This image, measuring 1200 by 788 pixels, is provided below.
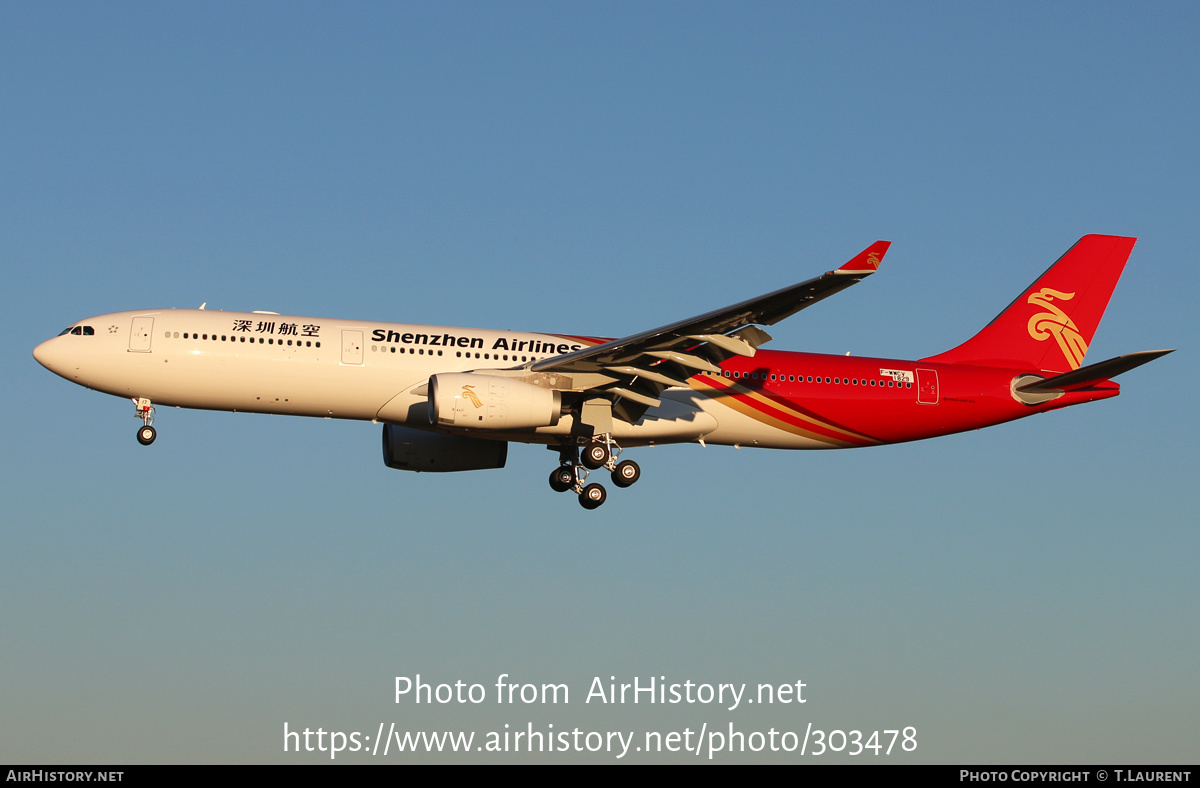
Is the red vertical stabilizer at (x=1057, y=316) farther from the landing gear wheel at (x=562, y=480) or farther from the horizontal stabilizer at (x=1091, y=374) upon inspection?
the landing gear wheel at (x=562, y=480)

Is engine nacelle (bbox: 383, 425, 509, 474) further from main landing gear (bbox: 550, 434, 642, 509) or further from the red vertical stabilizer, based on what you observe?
the red vertical stabilizer

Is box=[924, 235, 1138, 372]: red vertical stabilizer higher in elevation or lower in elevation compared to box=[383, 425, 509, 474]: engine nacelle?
higher

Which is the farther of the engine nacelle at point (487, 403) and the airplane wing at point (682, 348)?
the engine nacelle at point (487, 403)

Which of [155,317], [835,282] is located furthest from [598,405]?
[155,317]

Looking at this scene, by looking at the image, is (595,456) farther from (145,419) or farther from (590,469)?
(145,419)

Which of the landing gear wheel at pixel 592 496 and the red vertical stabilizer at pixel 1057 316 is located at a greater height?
the red vertical stabilizer at pixel 1057 316

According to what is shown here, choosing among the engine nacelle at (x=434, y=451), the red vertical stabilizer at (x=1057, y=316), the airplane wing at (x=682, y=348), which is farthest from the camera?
the red vertical stabilizer at (x=1057, y=316)

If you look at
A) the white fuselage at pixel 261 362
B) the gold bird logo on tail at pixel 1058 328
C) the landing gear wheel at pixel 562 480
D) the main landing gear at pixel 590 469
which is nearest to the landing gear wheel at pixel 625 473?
the main landing gear at pixel 590 469

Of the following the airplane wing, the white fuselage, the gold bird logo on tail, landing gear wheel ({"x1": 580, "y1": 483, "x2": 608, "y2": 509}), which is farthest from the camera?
the gold bird logo on tail

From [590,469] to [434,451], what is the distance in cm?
552

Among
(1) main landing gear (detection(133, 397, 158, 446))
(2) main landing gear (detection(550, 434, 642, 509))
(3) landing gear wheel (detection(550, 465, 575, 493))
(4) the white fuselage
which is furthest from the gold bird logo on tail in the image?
(1) main landing gear (detection(133, 397, 158, 446))

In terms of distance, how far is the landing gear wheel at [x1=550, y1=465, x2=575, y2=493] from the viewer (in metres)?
36.9

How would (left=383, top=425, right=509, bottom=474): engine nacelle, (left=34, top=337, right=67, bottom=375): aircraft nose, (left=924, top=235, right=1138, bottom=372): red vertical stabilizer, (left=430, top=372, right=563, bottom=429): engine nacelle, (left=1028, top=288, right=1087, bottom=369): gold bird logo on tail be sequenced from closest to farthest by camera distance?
(left=430, top=372, right=563, bottom=429): engine nacelle < (left=34, top=337, right=67, bottom=375): aircraft nose < (left=383, top=425, right=509, bottom=474): engine nacelle < (left=924, top=235, right=1138, bottom=372): red vertical stabilizer < (left=1028, top=288, right=1087, bottom=369): gold bird logo on tail

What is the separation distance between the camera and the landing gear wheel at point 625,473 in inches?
1403
